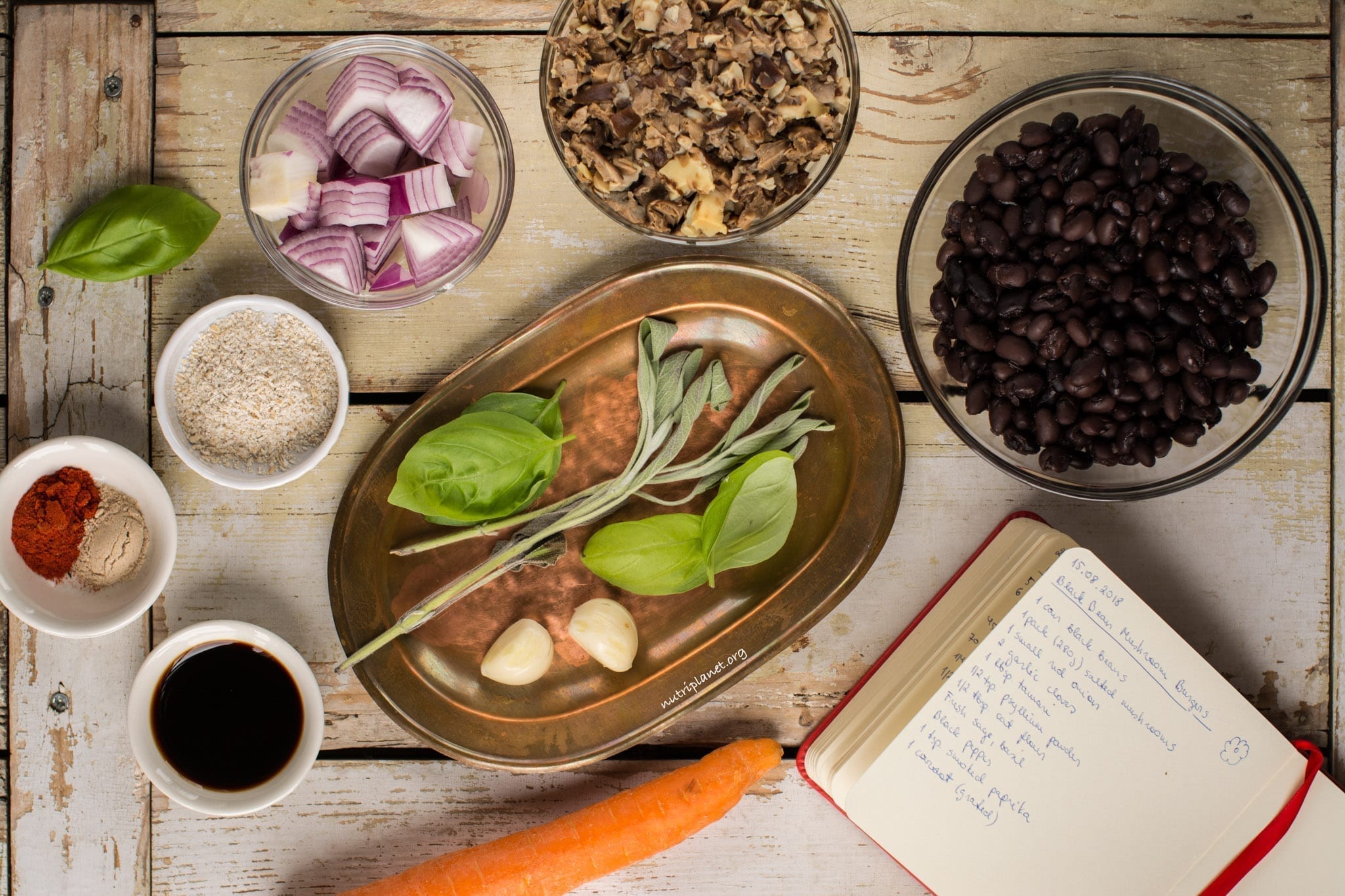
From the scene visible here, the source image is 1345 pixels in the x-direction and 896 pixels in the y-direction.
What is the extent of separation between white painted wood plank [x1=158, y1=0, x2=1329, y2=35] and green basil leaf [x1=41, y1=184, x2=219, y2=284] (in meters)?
0.27

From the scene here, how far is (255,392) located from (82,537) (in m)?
0.30

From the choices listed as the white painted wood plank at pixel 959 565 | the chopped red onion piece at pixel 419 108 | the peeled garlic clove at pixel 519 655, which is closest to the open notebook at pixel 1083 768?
the white painted wood plank at pixel 959 565

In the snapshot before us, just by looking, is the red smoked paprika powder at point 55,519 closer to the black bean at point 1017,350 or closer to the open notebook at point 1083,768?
the open notebook at point 1083,768

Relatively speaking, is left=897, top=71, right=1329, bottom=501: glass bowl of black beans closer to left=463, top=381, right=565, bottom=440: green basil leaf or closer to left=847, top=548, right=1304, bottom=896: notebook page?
left=847, top=548, right=1304, bottom=896: notebook page

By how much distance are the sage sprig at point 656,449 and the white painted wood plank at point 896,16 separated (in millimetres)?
487

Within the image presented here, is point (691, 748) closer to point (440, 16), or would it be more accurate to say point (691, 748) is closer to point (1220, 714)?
point (1220, 714)

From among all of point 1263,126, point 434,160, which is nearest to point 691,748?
point 434,160

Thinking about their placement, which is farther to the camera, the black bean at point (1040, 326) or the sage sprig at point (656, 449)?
the sage sprig at point (656, 449)

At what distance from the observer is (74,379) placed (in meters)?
1.15

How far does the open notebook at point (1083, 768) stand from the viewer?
1.05 m

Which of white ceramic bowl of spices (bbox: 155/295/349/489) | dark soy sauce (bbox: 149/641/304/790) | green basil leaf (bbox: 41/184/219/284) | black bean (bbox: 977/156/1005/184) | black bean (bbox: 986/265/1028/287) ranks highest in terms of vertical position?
black bean (bbox: 977/156/1005/184)

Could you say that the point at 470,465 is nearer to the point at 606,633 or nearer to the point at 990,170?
the point at 606,633

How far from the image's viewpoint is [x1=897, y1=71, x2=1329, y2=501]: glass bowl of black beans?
932 mm

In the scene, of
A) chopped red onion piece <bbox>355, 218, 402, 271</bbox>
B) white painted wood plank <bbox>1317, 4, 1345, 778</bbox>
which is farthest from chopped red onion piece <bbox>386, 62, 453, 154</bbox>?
white painted wood plank <bbox>1317, 4, 1345, 778</bbox>
